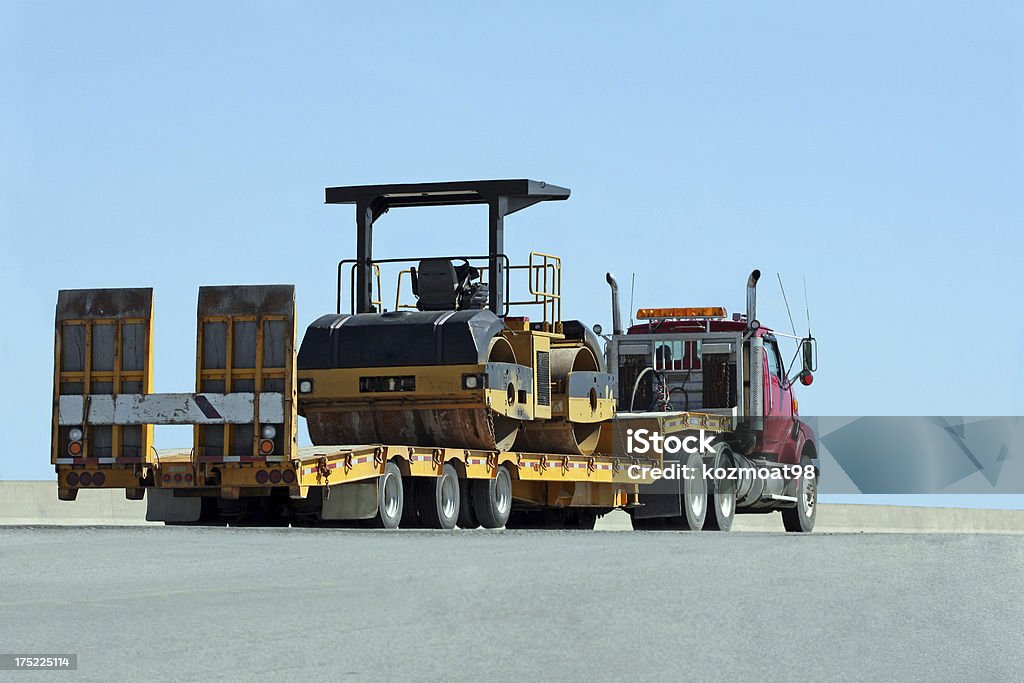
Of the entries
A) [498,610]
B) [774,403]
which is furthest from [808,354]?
[498,610]

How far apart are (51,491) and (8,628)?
2218cm

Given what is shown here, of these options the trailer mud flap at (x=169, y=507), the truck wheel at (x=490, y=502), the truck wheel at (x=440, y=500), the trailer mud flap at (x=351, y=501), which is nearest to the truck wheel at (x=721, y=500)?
the truck wheel at (x=490, y=502)

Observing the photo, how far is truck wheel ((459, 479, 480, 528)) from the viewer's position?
71.2ft

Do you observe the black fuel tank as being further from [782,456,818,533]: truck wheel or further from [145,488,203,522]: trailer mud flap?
[782,456,818,533]: truck wheel

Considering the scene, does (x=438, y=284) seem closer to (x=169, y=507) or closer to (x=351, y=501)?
(x=351, y=501)

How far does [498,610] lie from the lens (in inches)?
447

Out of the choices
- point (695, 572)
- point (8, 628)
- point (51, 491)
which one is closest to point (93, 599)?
point (8, 628)

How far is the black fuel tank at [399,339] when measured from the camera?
21609mm

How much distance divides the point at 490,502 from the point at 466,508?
1.21 ft

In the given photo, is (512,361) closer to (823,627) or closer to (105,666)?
(823,627)

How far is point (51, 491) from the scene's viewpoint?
104 ft

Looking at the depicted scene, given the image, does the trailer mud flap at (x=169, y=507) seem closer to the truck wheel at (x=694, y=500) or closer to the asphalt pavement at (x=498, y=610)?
the asphalt pavement at (x=498, y=610)

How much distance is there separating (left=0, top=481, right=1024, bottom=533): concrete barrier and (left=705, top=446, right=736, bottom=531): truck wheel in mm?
8789

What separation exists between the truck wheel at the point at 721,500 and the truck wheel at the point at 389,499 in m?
6.51
